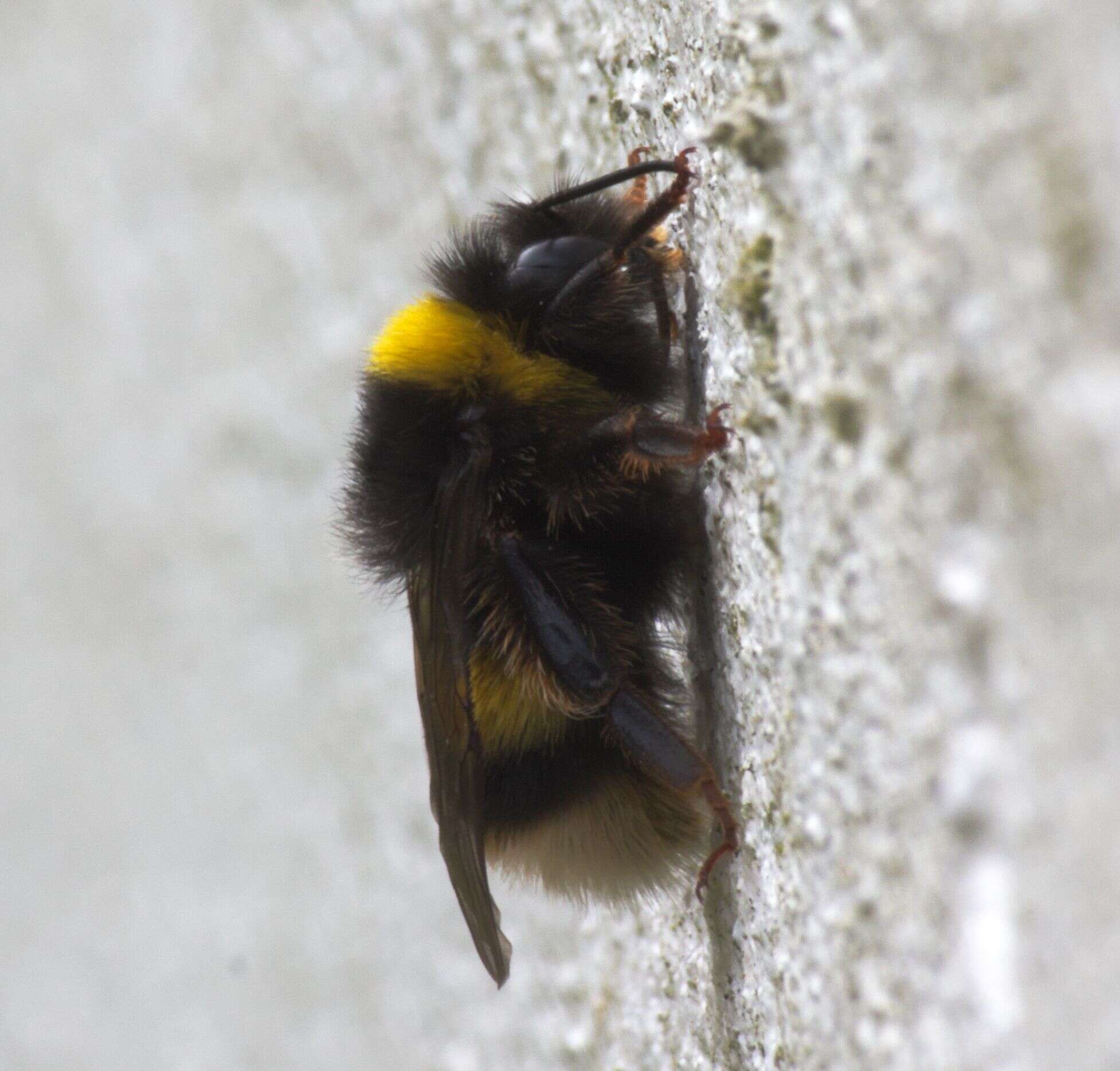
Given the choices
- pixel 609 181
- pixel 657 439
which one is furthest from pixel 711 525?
pixel 609 181

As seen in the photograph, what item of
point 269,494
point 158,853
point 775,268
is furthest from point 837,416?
point 158,853

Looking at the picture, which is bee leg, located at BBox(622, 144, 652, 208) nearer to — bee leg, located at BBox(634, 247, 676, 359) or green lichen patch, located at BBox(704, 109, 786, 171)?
bee leg, located at BBox(634, 247, 676, 359)

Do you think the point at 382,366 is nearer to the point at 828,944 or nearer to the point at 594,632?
the point at 594,632

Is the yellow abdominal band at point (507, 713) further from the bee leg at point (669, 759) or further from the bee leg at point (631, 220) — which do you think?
the bee leg at point (631, 220)

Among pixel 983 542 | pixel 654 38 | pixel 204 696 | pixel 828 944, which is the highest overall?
pixel 654 38

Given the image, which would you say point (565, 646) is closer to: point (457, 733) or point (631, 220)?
point (457, 733)

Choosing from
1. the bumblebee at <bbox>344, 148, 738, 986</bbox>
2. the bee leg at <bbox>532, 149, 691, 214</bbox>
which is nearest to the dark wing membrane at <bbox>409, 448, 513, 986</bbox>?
the bumblebee at <bbox>344, 148, 738, 986</bbox>

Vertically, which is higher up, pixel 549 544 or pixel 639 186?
pixel 639 186

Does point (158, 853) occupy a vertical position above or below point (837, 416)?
below
